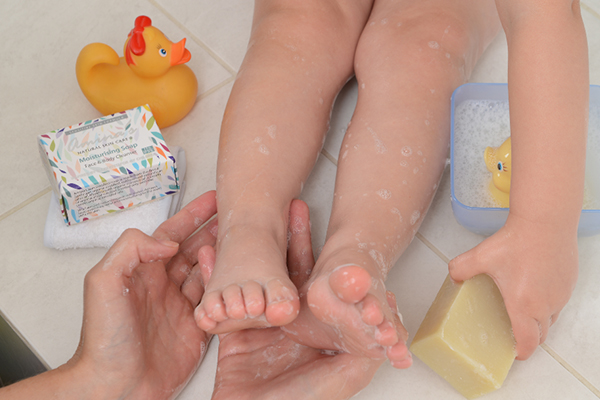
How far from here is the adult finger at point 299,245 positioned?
81 centimetres

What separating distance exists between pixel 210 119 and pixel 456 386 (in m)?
0.64

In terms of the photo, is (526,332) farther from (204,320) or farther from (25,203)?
(25,203)

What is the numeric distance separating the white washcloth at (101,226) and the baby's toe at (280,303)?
1.18 feet

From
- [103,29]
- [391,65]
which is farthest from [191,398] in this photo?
[103,29]

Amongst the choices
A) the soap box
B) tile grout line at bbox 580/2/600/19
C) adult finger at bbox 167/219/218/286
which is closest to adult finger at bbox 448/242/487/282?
adult finger at bbox 167/219/218/286

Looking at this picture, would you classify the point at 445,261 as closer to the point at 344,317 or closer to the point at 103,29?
the point at 344,317

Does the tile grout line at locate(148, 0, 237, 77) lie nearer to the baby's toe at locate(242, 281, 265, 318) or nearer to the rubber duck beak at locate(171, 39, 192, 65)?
the rubber duck beak at locate(171, 39, 192, 65)

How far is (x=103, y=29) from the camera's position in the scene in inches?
46.3

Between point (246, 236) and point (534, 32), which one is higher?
point (534, 32)

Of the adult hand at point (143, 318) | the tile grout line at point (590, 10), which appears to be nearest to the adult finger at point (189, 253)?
the adult hand at point (143, 318)

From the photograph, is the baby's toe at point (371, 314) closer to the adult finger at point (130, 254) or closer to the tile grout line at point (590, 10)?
the adult finger at point (130, 254)

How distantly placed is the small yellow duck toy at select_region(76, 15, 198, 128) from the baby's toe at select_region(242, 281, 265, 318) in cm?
49

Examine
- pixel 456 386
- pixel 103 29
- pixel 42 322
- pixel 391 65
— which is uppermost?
pixel 103 29

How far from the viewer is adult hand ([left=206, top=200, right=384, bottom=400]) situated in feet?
2.19
